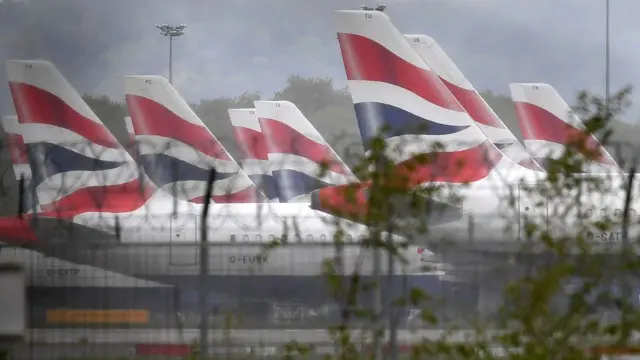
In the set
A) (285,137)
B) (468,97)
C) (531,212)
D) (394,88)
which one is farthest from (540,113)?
(531,212)

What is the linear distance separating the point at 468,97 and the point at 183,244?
12689mm

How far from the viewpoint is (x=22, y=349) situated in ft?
26.2

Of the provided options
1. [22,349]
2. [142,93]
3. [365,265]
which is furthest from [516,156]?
[22,349]

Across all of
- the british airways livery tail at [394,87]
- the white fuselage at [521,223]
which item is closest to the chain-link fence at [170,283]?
the white fuselage at [521,223]

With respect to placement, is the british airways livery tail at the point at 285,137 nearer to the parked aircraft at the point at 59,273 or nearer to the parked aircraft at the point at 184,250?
the parked aircraft at the point at 184,250

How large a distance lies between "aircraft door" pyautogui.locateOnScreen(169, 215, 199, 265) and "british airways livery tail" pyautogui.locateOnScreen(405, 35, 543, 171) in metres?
11.4

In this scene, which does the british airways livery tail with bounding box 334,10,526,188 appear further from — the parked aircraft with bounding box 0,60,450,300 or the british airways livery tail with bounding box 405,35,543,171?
the parked aircraft with bounding box 0,60,450,300

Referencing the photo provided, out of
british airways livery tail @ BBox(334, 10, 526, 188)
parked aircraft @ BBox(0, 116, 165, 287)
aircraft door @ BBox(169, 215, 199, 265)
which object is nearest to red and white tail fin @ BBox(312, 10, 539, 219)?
british airways livery tail @ BBox(334, 10, 526, 188)

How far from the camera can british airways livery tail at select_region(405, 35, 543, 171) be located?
1952 cm

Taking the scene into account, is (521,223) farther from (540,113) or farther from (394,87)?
(540,113)

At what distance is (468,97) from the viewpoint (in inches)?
775

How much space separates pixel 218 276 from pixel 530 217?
7.72 feet

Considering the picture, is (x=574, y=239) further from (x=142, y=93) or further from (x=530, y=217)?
(x=142, y=93)

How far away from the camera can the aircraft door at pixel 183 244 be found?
25.5ft
